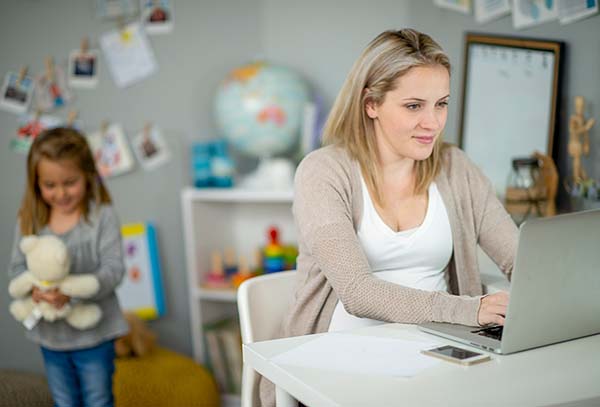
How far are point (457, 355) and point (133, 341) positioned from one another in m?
1.91

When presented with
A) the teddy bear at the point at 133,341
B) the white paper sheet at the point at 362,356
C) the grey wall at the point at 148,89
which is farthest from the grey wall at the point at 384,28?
the white paper sheet at the point at 362,356

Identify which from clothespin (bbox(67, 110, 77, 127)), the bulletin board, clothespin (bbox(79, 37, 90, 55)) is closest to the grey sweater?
the bulletin board

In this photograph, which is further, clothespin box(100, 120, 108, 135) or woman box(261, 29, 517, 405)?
clothespin box(100, 120, 108, 135)

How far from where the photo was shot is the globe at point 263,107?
108 inches

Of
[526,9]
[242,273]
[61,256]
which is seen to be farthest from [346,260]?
[242,273]

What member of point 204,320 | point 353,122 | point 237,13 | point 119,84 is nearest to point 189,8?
point 237,13

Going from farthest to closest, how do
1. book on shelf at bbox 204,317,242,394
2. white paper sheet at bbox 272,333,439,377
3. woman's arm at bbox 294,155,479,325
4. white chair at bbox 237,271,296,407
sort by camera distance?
book on shelf at bbox 204,317,242,394 < white chair at bbox 237,271,296,407 < woman's arm at bbox 294,155,479,325 < white paper sheet at bbox 272,333,439,377

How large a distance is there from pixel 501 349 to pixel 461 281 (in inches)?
Result: 20.3

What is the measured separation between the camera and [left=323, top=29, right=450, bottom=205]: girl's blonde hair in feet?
5.37

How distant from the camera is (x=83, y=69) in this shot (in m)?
3.12

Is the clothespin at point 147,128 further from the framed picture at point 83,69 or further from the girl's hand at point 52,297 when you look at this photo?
the girl's hand at point 52,297

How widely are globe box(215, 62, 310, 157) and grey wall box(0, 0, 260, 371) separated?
0.97 feet

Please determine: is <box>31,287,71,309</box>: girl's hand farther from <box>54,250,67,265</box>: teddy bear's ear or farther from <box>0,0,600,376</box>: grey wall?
<box>0,0,600,376</box>: grey wall

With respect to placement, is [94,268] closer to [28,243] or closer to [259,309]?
[28,243]
